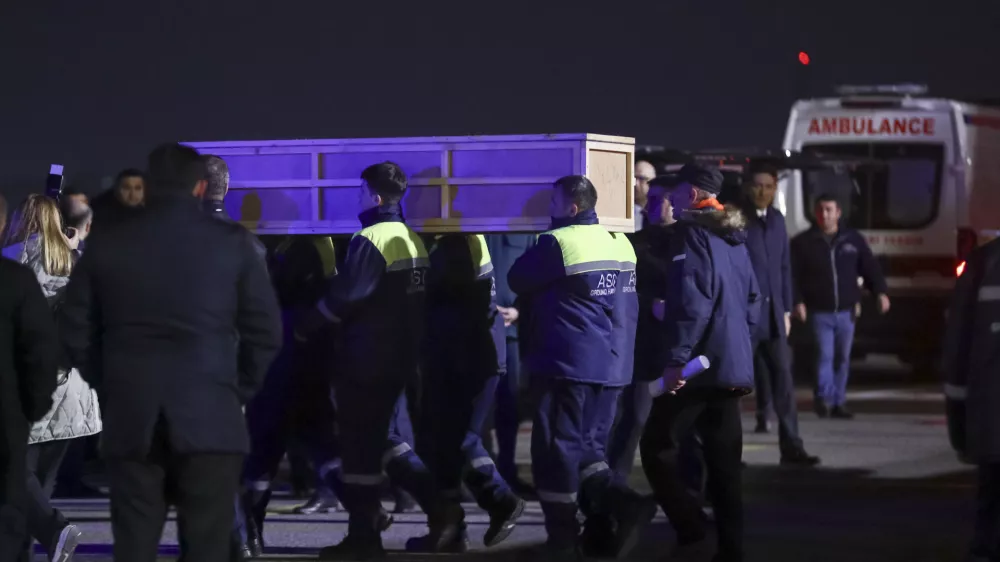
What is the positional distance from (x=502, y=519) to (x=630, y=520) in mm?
848

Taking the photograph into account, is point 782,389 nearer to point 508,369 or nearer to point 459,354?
point 508,369

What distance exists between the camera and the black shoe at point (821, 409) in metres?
13.9

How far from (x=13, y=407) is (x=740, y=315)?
3.46 m

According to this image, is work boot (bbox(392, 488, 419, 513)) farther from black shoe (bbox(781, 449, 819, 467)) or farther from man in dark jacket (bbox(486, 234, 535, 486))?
black shoe (bbox(781, 449, 819, 467))

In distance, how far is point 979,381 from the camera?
23.2 feet

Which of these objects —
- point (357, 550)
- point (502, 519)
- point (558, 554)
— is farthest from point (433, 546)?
point (558, 554)

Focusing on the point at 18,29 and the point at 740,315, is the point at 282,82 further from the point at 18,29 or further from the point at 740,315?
the point at 740,315

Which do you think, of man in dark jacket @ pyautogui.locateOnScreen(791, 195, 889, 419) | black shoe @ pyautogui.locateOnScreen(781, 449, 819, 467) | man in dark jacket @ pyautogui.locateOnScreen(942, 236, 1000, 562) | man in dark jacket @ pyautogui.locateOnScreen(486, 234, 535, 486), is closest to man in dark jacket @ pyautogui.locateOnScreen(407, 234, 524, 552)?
man in dark jacket @ pyautogui.locateOnScreen(486, 234, 535, 486)

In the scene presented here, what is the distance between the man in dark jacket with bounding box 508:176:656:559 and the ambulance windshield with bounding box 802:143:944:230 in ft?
30.9

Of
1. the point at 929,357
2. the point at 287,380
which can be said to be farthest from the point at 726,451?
the point at 929,357

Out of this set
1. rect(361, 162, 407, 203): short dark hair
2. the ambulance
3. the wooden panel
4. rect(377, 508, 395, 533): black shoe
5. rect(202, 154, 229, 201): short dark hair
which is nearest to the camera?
rect(202, 154, 229, 201): short dark hair

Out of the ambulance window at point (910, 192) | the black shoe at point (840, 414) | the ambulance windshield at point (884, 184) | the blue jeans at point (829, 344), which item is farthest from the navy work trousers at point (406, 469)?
the ambulance window at point (910, 192)

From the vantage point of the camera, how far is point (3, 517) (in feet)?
19.4

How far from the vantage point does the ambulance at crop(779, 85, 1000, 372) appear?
1655 centimetres
